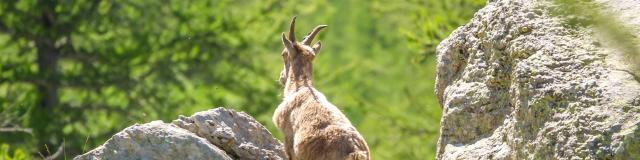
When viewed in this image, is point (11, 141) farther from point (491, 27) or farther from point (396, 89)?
point (396, 89)

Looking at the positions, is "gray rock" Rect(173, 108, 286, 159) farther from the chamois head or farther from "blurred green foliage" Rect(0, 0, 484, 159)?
"blurred green foliage" Rect(0, 0, 484, 159)

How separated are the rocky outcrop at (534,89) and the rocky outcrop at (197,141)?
4.77 feet

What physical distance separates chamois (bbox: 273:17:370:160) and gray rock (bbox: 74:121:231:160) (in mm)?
592

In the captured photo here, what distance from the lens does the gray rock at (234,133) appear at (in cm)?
730

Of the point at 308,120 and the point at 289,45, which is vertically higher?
the point at 289,45

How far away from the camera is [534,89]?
5098 mm

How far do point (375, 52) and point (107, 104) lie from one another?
23567 millimetres

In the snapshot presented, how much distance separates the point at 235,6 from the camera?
66.7ft

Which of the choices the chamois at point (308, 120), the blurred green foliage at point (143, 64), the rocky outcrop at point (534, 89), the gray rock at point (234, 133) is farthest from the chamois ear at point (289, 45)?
the blurred green foliage at point (143, 64)

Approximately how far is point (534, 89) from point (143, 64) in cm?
1472

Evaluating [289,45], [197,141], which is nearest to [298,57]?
[289,45]

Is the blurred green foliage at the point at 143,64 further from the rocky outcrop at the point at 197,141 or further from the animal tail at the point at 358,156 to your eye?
the animal tail at the point at 358,156

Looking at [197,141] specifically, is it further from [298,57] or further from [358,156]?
[298,57]

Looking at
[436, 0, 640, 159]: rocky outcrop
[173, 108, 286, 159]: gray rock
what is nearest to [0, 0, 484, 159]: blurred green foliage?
[173, 108, 286, 159]: gray rock
